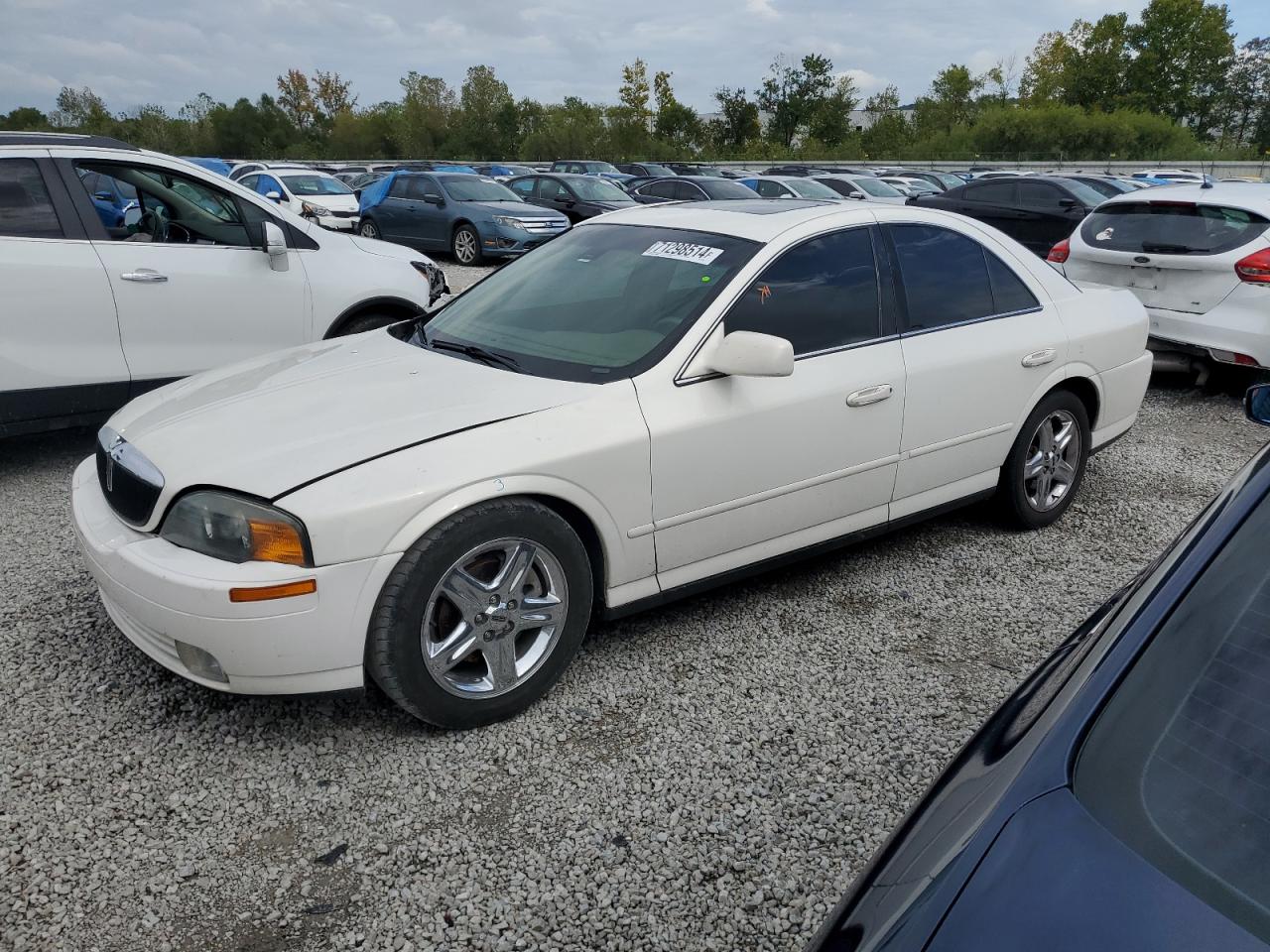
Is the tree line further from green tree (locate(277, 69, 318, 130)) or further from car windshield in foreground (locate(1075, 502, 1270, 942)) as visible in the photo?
car windshield in foreground (locate(1075, 502, 1270, 942))

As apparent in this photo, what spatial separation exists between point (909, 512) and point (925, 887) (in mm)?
2914

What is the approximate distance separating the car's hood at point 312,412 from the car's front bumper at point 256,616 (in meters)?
0.22

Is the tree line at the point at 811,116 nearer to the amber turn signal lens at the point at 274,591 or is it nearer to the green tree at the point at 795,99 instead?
the green tree at the point at 795,99

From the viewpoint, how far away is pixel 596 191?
1881cm

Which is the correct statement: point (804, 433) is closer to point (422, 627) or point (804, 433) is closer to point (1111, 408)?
point (422, 627)

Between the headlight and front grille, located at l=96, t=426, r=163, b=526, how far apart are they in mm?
119

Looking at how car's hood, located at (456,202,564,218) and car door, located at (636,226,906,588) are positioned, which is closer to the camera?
car door, located at (636,226,906,588)

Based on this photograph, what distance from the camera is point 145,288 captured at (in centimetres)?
531

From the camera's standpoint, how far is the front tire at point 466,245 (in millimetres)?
15016

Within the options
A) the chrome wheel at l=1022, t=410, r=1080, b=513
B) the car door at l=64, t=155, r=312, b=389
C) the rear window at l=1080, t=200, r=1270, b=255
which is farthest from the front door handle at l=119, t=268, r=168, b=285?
the rear window at l=1080, t=200, r=1270, b=255

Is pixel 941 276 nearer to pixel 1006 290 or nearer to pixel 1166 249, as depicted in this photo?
pixel 1006 290

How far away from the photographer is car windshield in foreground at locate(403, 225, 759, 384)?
338cm

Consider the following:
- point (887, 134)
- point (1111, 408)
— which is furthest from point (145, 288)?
point (887, 134)

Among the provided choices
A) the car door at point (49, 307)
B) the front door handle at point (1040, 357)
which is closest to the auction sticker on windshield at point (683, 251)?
the front door handle at point (1040, 357)
